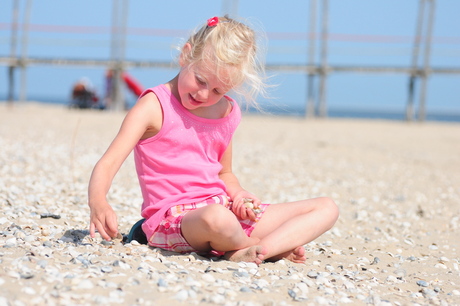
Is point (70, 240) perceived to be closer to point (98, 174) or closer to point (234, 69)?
point (98, 174)

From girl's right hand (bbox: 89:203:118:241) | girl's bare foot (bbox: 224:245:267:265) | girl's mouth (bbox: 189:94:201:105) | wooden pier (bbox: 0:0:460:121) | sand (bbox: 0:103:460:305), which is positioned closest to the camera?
sand (bbox: 0:103:460:305)

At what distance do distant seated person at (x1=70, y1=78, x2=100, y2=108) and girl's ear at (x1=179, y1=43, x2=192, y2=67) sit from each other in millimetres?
14006

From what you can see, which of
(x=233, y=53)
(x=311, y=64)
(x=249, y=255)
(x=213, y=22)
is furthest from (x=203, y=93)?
(x=311, y=64)

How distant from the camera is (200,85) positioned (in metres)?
2.62

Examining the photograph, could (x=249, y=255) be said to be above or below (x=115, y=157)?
below

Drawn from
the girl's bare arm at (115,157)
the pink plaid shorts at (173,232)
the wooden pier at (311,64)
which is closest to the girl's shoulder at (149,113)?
the girl's bare arm at (115,157)

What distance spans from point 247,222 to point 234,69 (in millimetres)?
727

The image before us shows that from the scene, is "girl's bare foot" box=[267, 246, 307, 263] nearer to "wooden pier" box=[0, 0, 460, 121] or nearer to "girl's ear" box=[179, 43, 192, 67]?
"girl's ear" box=[179, 43, 192, 67]

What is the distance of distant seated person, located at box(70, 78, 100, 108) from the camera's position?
16172 millimetres

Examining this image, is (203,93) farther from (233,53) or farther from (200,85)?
(233,53)

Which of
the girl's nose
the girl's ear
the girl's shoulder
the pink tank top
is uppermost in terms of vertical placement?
the girl's ear

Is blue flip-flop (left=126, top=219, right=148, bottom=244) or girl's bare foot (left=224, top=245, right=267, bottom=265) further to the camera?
blue flip-flop (left=126, top=219, right=148, bottom=244)

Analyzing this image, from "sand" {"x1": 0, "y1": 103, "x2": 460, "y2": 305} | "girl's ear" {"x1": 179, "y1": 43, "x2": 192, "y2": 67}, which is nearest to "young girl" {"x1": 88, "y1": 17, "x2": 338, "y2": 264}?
"girl's ear" {"x1": 179, "y1": 43, "x2": 192, "y2": 67}

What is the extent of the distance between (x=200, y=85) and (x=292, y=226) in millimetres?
771
